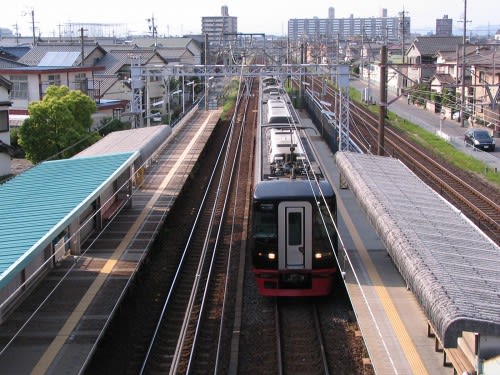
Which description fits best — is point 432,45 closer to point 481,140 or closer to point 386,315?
point 481,140

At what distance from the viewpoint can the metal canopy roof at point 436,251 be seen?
579cm

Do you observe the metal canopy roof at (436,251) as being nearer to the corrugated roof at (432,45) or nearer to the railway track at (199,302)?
the railway track at (199,302)

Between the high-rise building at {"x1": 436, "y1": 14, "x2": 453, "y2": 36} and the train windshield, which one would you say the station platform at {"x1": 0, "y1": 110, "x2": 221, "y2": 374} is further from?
the high-rise building at {"x1": 436, "y1": 14, "x2": 453, "y2": 36}

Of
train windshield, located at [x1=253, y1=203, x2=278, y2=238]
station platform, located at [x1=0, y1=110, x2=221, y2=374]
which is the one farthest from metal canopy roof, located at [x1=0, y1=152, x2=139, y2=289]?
train windshield, located at [x1=253, y1=203, x2=278, y2=238]

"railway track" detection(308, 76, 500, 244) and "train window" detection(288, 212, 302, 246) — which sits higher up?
"train window" detection(288, 212, 302, 246)

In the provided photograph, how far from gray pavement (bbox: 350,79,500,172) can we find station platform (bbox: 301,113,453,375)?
12.1m

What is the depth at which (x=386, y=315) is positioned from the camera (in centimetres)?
866

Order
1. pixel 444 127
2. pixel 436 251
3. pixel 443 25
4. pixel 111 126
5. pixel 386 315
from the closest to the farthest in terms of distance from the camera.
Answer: pixel 436 251
pixel 386 315
pixel 111 126
pixel 444 127
pixel 443 25

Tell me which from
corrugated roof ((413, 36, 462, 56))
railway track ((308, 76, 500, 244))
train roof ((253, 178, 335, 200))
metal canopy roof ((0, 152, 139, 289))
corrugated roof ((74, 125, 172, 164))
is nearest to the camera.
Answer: metal canopy roof ((0, 152, 139, 289))

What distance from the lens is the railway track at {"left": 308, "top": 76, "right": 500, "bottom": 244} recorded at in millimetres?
15789

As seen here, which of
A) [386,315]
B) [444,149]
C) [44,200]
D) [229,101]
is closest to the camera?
[386,315]

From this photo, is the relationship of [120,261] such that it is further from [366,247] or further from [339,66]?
[339,66]

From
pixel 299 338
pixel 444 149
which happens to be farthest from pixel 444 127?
pixel 299 338

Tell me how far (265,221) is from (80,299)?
2.99m
